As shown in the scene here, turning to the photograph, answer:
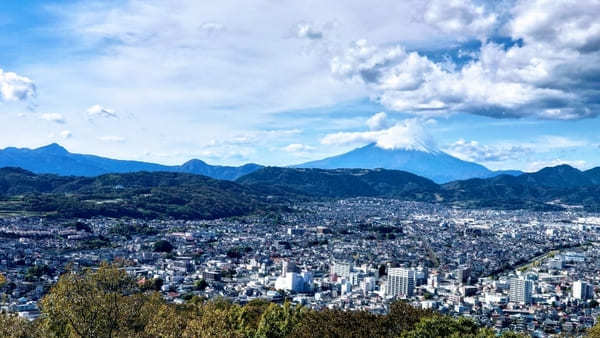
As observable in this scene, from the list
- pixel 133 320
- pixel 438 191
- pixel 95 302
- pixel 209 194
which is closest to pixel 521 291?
pixel 133 320

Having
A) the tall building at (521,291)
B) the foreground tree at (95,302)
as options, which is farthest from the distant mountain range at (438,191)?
the foreground tree at (95,302)

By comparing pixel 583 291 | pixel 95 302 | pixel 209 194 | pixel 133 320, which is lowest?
pixel 583 291

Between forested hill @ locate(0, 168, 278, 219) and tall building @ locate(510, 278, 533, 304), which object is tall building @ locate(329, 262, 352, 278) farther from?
forested hill @ locate(0, 168, 278, 219)

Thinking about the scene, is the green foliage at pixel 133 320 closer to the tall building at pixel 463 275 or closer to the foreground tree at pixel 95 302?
the foreground tree at pixel 95 302

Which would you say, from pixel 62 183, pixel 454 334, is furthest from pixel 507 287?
pixel 62 183

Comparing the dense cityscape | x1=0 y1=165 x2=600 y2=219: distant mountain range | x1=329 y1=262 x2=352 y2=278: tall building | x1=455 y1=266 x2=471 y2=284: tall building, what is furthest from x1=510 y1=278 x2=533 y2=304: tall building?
x1=0 y1=165 x2=600 y2=219: distant mountain range

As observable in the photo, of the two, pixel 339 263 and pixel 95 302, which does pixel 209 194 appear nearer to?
pixel 339 263
